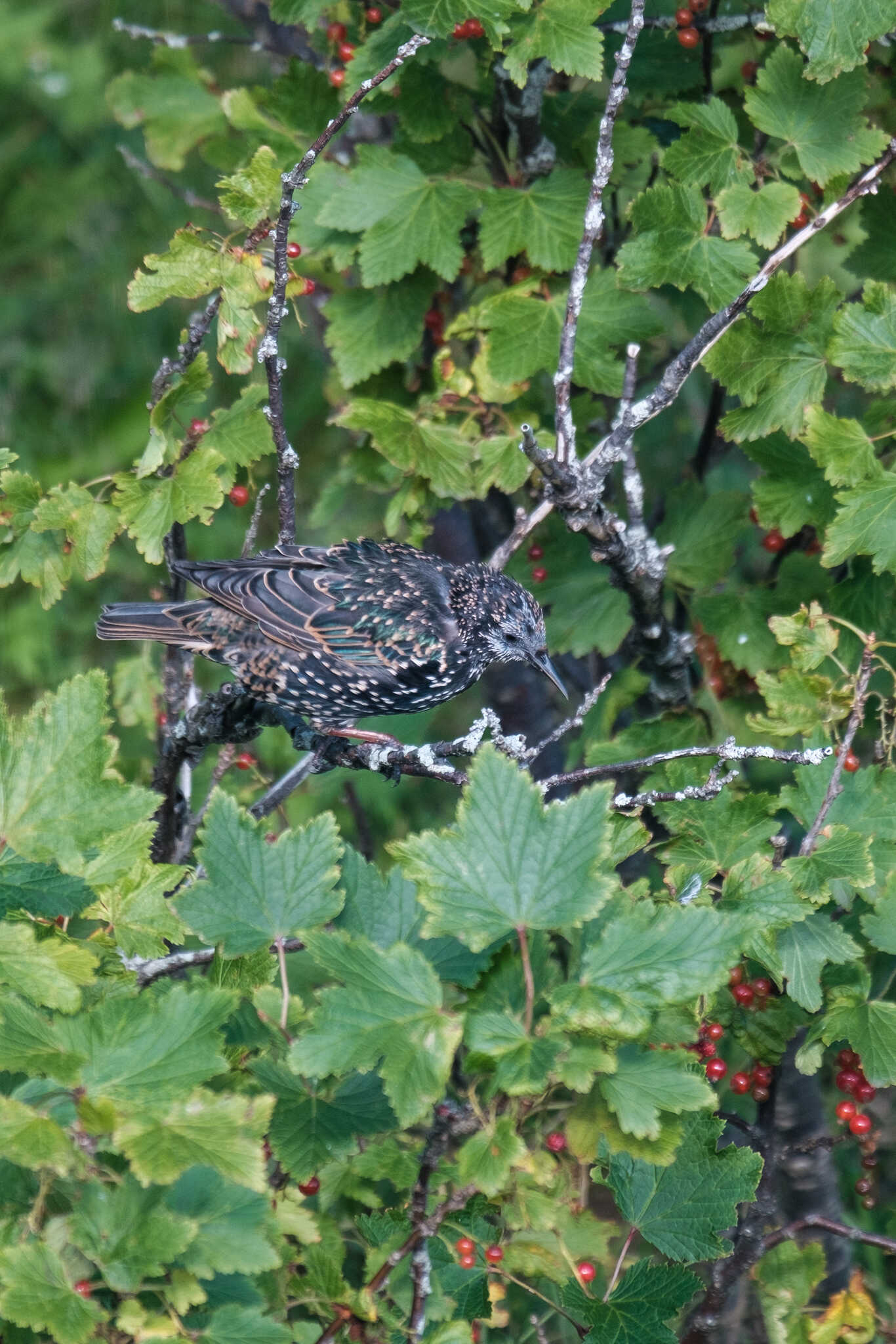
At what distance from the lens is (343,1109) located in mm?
1987

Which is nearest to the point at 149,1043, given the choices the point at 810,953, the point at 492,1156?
the point at 492,1156

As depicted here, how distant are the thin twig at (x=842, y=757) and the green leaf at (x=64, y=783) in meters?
1.09

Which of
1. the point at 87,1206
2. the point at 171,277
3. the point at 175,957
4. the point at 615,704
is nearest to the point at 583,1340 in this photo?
the point at 87,1206

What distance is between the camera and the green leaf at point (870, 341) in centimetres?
286

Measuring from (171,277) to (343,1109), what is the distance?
1.72m

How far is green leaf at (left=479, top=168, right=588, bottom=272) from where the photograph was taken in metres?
3.35

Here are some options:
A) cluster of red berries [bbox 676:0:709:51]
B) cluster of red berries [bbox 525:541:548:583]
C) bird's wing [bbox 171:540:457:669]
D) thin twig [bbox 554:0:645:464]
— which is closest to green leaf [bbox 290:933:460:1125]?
thin twig [bbox 554:0:645:464]

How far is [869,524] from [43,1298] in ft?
6.94

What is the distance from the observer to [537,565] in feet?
12.4

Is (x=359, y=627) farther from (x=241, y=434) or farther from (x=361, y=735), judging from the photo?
(x=241, y=434)

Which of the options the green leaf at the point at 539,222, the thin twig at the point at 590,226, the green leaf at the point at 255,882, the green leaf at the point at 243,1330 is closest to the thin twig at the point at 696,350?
the thin twig at the point at 590,226

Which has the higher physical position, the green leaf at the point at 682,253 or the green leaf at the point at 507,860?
the green leaf at the point at 682,253

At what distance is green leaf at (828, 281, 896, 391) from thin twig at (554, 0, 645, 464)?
0.60 metres

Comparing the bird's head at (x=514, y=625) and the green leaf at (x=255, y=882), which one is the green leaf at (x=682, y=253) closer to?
the bird's head at (x=514, y=625)
